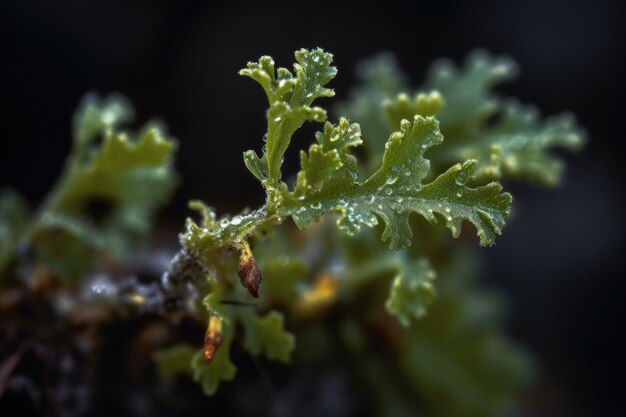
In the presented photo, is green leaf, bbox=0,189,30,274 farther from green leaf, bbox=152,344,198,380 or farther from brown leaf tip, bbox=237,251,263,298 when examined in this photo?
brown leaf tip, bbox=237,251,263,298

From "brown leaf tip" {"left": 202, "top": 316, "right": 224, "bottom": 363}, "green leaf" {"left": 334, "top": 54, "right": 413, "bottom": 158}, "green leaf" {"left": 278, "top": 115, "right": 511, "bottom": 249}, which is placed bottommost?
"brown leaf tip" {"left": 202, "top": 316, "right": 224, "bottom": 363}

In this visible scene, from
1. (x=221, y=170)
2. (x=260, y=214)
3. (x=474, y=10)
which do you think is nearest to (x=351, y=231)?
(x=260, y=214)

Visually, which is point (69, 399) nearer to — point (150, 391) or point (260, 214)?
point (150, 391)

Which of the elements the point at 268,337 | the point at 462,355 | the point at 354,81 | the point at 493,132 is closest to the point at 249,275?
the point at 268,337

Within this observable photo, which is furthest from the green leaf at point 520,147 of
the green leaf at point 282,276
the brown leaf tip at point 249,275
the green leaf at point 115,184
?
the green leaf at point 115,184

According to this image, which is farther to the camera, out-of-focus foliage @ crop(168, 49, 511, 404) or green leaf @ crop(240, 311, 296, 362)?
green leaf @ crop(240, 311, 296, 362)

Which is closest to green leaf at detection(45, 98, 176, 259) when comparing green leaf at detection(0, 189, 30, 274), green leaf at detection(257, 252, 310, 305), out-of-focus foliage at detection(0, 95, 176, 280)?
out-of-focus foliage at detection(0, 95, 176, 280)
